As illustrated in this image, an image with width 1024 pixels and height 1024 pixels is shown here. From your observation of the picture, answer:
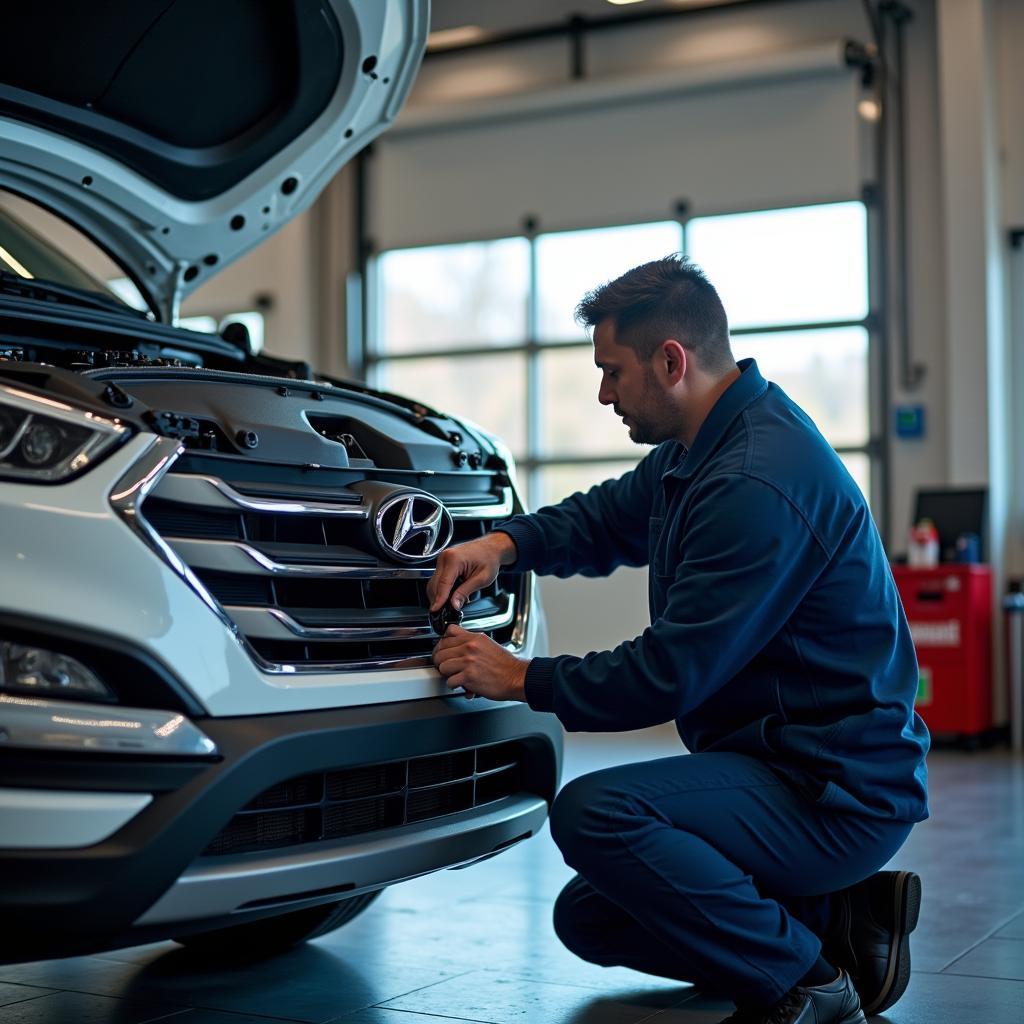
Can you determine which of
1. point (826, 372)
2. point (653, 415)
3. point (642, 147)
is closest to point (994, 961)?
point (653, 415)

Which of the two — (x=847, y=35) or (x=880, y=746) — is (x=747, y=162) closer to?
(x=847, y=35)

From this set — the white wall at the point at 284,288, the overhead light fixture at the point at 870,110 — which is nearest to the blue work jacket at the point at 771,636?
the overhead light fixture at the point at 870,110

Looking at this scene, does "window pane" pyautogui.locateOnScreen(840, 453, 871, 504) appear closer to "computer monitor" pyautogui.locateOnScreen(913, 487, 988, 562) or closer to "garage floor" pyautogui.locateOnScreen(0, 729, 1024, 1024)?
"computer monitor" pyautogui.locateOnScreen(913, 487, 988, 562)

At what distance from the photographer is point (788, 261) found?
8.33 meters

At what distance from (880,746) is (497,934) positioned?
112 cm

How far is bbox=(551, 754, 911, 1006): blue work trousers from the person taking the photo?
2.04 meters

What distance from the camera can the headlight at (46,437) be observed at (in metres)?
1.63

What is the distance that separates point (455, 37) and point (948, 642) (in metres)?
5.08

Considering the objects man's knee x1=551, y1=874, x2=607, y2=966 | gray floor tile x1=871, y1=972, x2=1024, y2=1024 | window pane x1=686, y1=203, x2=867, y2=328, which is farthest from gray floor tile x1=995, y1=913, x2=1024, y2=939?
window pane x1=686, y1=203, x2=867, y2=328

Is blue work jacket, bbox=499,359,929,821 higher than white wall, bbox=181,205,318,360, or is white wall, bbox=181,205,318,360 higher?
white wall, bbox=181,205,318,360

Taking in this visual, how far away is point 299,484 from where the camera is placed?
195cm

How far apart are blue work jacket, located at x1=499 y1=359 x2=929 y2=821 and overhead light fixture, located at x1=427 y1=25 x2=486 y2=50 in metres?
7.37

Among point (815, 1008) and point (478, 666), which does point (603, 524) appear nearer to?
point (478, 666)

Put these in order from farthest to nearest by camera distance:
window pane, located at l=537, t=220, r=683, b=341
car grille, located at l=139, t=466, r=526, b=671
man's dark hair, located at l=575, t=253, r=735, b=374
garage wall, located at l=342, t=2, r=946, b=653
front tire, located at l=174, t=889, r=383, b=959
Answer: window pane, located at l=537, t=220, r=683, b=341 → garage wall, located at l=342, t=2, r=946, b=653 → front tire, located at l=174, t=889, r=383, b=959 → man's dark hair, located at l=575, t=253, r=735, b=374 → car grille, located at l=139, t=466, r=526, b=671
